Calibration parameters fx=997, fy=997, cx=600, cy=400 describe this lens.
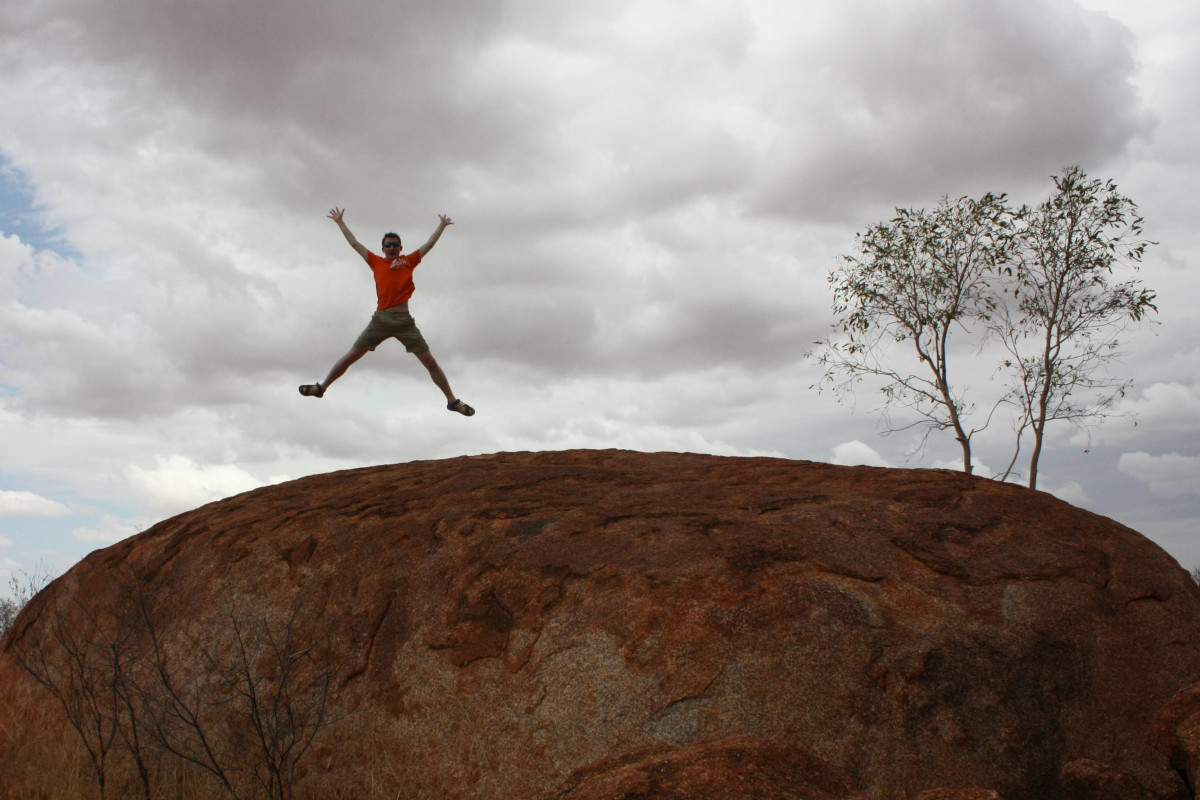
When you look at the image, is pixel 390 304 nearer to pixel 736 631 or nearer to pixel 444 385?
pixel 444 385

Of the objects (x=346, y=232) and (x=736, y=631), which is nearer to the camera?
(x=736, y=631)

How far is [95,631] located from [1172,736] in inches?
282

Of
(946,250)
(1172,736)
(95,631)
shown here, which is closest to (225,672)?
(95,631)

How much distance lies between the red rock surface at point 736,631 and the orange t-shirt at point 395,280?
380cm

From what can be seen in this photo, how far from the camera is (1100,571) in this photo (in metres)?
→ 6.02

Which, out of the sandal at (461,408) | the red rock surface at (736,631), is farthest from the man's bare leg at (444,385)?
the red rock surface at (736,631)

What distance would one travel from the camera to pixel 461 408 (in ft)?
35.8

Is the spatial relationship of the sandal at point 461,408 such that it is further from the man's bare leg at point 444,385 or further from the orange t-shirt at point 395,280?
the orange t-shirt at point 395,280

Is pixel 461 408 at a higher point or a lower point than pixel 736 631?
higher

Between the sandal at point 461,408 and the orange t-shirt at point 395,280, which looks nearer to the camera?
the orange t-shirt at point 395,280

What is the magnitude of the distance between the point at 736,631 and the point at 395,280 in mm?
6588

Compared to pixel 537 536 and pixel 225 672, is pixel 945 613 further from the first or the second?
pixel 225 672

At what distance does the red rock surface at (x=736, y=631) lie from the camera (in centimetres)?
494

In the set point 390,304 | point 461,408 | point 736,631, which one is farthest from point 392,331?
point 736,631
